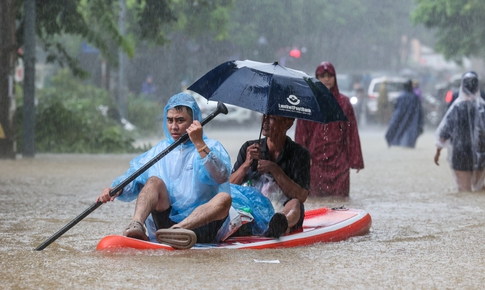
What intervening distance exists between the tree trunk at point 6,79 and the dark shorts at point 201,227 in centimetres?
1110

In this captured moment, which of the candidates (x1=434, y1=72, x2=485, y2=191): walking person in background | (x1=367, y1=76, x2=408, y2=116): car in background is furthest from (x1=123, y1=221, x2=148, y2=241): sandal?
(x1=367, y1=76, x2=408, y2=116): car in background

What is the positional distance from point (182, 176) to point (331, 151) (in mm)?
4633

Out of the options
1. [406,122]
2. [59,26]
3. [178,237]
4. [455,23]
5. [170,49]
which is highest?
[455,23]

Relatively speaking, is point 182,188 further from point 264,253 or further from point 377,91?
point 377,91

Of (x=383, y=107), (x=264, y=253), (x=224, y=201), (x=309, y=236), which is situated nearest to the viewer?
(x=224, y=201)

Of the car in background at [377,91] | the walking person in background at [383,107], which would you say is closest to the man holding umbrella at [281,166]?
the walking person in background at [383,107]

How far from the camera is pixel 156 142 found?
23.5 m

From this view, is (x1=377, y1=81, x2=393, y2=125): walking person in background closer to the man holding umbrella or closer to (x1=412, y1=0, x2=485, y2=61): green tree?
(x1=412, y1=0, x2=485, y2=61): green tree

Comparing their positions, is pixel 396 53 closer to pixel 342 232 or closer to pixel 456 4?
pixel 456 4

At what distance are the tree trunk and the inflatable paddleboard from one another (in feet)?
32.9

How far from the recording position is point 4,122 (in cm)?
1736

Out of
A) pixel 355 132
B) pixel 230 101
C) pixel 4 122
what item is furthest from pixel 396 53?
pixel 230 101

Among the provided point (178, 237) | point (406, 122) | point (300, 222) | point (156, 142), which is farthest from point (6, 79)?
point (178, 237)

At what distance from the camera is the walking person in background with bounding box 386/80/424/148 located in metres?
22.8
